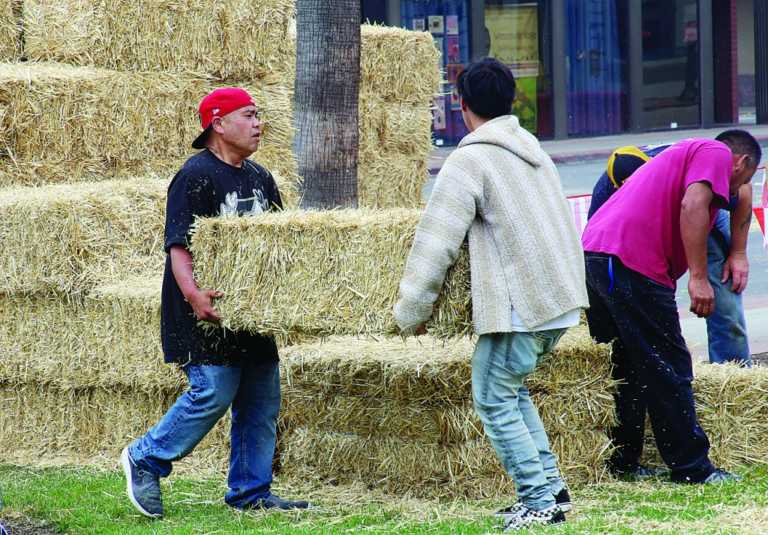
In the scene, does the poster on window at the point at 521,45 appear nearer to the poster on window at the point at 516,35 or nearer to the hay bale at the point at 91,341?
the poster on window at the point at 516,35

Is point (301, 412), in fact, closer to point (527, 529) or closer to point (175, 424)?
point (175, 424)

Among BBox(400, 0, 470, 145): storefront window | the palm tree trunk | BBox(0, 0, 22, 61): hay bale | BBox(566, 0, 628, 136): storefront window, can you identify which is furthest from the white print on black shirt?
BBox(566, 0, 628, 136): storefront window

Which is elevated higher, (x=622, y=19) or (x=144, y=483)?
(x=622, y=19)

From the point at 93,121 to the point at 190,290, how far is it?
3.59 metres

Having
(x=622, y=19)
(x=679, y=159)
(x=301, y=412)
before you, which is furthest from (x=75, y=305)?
(x=622, y=19)

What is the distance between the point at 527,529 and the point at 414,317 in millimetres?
→ 904

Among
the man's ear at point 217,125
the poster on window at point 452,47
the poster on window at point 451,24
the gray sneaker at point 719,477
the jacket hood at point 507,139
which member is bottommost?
the gray sneaker at point 719,477

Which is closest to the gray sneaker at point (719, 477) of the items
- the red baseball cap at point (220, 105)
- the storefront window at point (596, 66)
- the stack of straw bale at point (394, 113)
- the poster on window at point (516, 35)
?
the red baseball cap at point (220, 105)

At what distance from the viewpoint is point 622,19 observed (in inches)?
1128

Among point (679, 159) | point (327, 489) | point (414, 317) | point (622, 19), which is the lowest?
point (327, 489)

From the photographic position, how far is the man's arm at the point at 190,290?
5.23 metres

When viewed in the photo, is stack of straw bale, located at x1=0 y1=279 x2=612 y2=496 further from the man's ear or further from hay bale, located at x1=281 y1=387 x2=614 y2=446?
the man's ear

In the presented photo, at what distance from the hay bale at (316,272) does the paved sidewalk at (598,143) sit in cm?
1715

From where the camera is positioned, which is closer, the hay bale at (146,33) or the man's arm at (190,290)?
the man's arm at (190,290)
